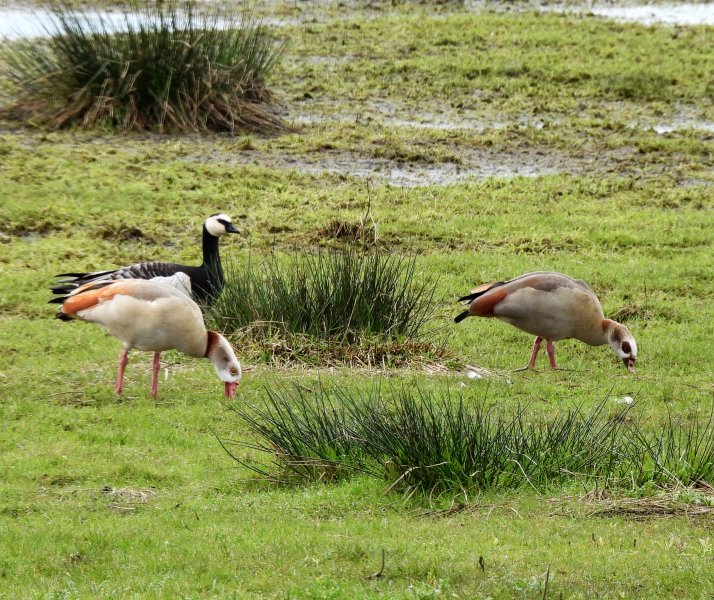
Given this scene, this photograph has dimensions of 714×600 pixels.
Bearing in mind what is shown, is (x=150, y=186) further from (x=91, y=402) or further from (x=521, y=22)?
(x=521, y=22)

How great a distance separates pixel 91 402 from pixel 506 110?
11.9 metres

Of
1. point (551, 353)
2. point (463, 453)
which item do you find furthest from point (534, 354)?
point (463, 453)

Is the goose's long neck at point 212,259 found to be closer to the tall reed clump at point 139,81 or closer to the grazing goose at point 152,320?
the grazing goose at point 152,320

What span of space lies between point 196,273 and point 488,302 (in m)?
2.95

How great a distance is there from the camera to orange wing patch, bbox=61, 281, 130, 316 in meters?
10.1

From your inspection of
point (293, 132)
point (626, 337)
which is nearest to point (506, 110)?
point (293, 132)

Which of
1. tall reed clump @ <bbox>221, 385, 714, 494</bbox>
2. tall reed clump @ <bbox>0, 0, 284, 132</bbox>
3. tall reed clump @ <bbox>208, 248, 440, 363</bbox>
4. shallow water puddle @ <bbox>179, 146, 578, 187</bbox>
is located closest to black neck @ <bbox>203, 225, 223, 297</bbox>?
tall reed clump @ <bbox>208, 248, 440, 363</bbox>

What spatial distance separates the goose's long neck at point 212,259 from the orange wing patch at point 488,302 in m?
2.60

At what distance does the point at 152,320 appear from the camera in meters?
9.88

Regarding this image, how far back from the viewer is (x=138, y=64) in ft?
58.1

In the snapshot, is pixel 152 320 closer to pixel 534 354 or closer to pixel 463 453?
pixel 463 453

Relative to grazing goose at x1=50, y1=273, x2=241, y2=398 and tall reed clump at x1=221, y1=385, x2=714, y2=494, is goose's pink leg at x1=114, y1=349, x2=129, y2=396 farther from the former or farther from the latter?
tall reed clump at x1=221, y1=385, x2=714, y2=494

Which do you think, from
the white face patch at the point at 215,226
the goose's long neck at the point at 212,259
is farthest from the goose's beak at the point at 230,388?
the white face patch at the point at 215,226

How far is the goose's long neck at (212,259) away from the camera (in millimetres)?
12312
